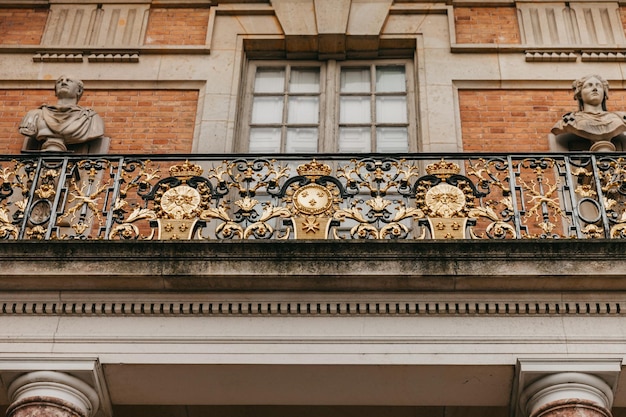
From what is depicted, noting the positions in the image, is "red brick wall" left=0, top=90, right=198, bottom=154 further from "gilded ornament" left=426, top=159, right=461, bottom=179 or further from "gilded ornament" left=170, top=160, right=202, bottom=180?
"gilded ornament" left=426, top=159, right=461, bottom=179

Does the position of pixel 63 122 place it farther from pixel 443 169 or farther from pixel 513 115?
pixel 513 115

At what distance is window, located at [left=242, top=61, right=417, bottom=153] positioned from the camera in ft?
39.9

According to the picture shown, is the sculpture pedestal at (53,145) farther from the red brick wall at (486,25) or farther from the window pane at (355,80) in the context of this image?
the red brick wall at (486,25)

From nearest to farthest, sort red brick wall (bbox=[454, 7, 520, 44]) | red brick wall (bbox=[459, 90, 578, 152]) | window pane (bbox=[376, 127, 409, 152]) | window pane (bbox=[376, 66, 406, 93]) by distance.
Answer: red brick wall (bbox=[459, 90, 578, 152]) → window pane (bbox=[376, 127, 409, 152]) → window pane (bbox=[376, 66, 406, 93]) → red brick wall (bbox=[454, 7, 520, 44])

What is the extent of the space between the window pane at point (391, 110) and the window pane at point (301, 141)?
81cm

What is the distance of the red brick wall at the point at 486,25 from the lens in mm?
12844

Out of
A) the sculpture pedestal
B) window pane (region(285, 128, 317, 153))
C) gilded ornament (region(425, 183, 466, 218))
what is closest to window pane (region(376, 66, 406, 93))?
window pane (region(285, 128, 317, 153))

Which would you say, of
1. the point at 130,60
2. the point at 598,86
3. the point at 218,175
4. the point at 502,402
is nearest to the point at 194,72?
the point at 130,60

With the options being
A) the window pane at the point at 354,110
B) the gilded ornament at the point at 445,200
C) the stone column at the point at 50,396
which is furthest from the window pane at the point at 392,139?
the stone column at the point at 50,396

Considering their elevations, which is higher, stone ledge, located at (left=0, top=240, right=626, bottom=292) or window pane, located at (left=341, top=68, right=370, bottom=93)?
window pane, located at (left=341, top=68, right=370, bottom=93)

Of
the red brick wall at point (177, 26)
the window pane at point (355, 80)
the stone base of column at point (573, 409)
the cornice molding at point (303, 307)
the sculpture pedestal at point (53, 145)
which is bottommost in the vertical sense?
the stone base of column at point (573, 409)

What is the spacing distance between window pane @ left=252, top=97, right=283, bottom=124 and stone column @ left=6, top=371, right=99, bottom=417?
4939 millimetres

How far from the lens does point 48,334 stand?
847cm

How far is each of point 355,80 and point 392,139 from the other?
1059 mm
